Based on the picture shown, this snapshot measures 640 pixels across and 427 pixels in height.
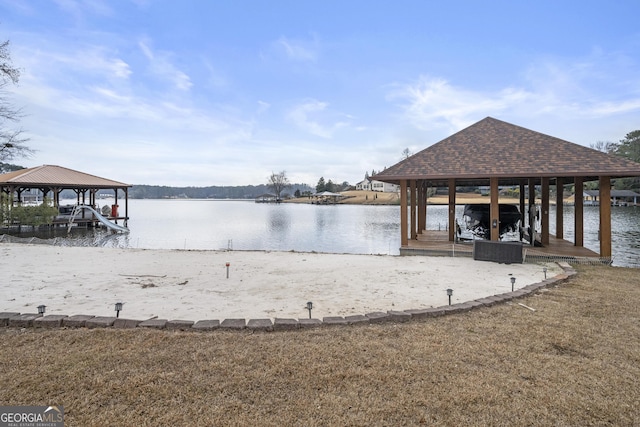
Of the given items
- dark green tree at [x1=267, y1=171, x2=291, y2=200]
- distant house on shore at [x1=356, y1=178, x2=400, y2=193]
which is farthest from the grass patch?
dark green tree at [x1=267, y1=171, x2=291, y2=200]

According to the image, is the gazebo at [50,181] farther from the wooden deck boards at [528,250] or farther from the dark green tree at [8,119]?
the wooden deck boards at [528,250]

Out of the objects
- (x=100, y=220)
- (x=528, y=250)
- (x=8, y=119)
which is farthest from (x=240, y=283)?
(x=100, y=220)

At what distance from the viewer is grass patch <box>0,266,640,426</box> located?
2.15 meters

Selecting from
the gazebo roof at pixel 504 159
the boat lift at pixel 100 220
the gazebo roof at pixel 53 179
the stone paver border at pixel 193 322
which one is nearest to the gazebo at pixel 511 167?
the gazebo roof at pixel 504 159

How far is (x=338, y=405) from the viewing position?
2.23 metres

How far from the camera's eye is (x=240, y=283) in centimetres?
626

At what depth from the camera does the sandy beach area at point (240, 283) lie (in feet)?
15.4

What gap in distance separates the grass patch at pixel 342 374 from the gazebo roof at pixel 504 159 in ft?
19.7

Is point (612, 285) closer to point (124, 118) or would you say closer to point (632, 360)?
point (632, 360)

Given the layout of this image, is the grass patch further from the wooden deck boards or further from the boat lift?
the boat lift

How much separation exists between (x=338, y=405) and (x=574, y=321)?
3.40 meters

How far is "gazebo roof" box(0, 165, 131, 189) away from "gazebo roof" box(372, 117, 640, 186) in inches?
897

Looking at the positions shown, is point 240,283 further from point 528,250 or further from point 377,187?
point 377,187

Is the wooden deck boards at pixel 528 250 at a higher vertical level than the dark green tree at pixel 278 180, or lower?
lower
